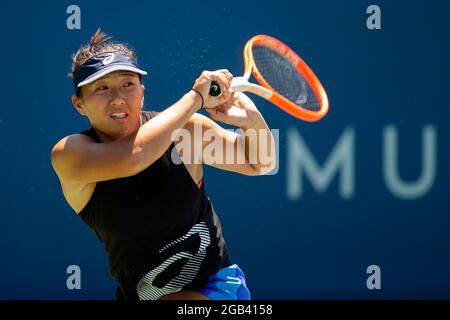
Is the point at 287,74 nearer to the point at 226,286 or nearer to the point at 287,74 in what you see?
the point at 287,74

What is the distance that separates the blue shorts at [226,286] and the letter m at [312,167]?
2.16 meters

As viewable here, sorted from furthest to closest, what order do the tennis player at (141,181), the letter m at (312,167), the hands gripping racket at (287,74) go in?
the letter m at (312,167) < the hands gripping racket at (287,74) < the tennis player at (141,181)

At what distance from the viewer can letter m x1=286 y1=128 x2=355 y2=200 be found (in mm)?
5105

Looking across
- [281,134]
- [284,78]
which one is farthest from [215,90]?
[281,134]

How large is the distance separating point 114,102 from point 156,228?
457mm

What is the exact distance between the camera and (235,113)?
2928mm

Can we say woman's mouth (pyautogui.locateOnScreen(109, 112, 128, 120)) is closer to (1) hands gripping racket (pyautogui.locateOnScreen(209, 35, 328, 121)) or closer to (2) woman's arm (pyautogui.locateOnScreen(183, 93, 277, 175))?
(2) woman's arm (pyautogui.locateOnScreen(183, 93, 277, 175))

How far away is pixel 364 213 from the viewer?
5.20 metres

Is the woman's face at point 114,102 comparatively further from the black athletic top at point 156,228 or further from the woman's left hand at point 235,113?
the woman's left hand at point 235,113

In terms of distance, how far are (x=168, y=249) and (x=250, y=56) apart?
100 cm

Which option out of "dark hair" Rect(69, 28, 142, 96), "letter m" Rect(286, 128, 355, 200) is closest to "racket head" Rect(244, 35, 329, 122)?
"dark hair" Rect(69, 28, 142, 96)

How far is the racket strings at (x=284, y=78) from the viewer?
3.63 metres

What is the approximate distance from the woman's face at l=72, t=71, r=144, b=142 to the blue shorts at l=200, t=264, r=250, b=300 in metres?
0.62

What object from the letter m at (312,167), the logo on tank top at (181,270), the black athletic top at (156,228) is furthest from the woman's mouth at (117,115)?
the letter m at (312,167)
